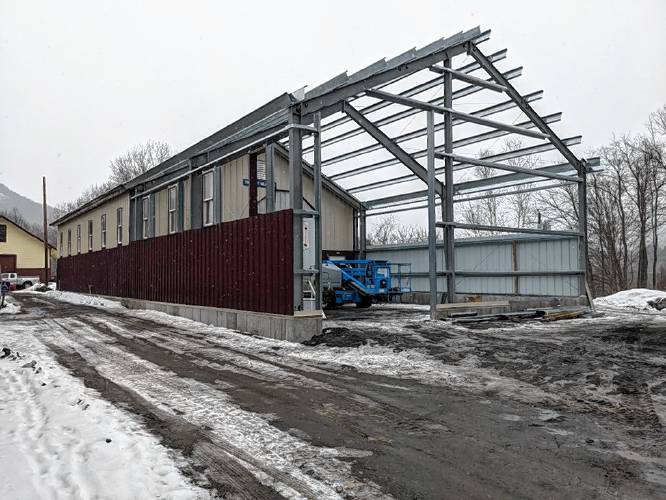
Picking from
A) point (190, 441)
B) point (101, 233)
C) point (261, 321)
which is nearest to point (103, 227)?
point (101, 233)

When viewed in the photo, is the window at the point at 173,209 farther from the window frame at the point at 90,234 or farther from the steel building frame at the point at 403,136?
the window frame at the point at 90,234

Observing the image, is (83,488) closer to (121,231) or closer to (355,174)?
(355,174)

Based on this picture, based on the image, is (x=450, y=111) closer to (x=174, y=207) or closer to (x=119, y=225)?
(x=174, y=207)

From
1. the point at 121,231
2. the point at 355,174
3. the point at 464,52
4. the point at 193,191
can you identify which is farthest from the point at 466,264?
the point at 121,231

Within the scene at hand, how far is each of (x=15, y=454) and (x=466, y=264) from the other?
65.6 ft

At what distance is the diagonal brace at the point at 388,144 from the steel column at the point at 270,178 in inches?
167

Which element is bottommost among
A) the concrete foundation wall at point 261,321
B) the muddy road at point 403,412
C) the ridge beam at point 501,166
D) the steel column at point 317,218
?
the muddy road at point 403,412

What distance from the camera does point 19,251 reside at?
182 feet

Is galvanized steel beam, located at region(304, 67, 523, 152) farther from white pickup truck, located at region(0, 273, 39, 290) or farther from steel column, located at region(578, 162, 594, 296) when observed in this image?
white pickup truck, located at region(0, 273, 39, 290)

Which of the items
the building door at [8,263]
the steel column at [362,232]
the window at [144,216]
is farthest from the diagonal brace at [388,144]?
the building door at [8,263]

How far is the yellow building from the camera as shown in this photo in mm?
54375

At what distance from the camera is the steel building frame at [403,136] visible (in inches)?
481

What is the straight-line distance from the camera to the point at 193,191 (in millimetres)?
16781

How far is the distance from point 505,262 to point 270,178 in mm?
12044
